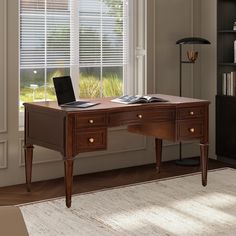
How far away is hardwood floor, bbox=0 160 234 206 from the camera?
433 centimetres

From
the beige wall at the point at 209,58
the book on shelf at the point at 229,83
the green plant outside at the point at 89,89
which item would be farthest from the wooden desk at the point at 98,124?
the beige wall at the point at 209,58

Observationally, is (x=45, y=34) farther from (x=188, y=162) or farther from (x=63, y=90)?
(x=188, y=162)

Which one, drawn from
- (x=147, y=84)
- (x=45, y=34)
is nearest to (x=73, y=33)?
(x=45, y=34)

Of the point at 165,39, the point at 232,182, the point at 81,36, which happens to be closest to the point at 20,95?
the point at 81,36

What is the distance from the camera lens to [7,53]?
179 inches

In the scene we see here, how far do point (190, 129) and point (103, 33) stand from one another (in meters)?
1.39

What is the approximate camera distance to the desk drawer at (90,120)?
3939mm

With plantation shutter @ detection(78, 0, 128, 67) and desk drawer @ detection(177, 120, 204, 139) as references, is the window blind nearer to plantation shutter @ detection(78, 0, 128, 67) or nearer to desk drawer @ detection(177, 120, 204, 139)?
plantation shutter @ detection(78, 0, 128, 67)

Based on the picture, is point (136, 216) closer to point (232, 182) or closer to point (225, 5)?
point (232, 182)

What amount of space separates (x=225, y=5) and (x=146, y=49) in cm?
98

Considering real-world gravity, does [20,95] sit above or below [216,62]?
below

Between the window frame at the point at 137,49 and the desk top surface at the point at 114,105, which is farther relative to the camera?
the window frame at the point at 137,49

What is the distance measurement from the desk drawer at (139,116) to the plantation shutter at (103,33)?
1146 mm

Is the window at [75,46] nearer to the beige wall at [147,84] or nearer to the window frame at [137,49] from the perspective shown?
the window frame at [137,49]
